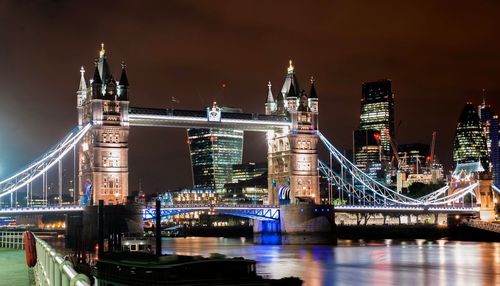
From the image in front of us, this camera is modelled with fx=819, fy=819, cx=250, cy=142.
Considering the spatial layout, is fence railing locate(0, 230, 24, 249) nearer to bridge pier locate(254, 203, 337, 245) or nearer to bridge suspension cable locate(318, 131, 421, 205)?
bridge pier locate(254, 203, 337, 245)

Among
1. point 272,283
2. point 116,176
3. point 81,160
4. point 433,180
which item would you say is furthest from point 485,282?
point 433,180

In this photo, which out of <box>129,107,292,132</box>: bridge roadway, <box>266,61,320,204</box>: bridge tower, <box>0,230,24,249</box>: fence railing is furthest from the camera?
<box>266,61,320,204</box>: bridge tower

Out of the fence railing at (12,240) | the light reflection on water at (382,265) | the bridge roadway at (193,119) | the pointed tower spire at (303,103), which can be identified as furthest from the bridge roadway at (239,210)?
the fence railing at (12,240)

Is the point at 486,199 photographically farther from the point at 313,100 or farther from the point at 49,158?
the point at 49,158

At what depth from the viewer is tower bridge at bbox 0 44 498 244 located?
3302 inches

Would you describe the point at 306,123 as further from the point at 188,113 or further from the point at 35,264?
the point at 35,264

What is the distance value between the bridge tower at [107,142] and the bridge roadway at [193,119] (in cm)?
191

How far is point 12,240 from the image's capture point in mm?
37250

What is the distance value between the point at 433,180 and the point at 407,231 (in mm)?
72629

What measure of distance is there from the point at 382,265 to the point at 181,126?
32606 mm

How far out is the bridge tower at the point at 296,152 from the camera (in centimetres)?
9625

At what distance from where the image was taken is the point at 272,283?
34406 millimetres

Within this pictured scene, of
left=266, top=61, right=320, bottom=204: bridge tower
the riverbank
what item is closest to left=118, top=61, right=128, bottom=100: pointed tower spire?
left=266, top=61, right=320, bottom=204: bridge tower

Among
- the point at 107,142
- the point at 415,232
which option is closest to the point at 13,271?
the point at 107,142
